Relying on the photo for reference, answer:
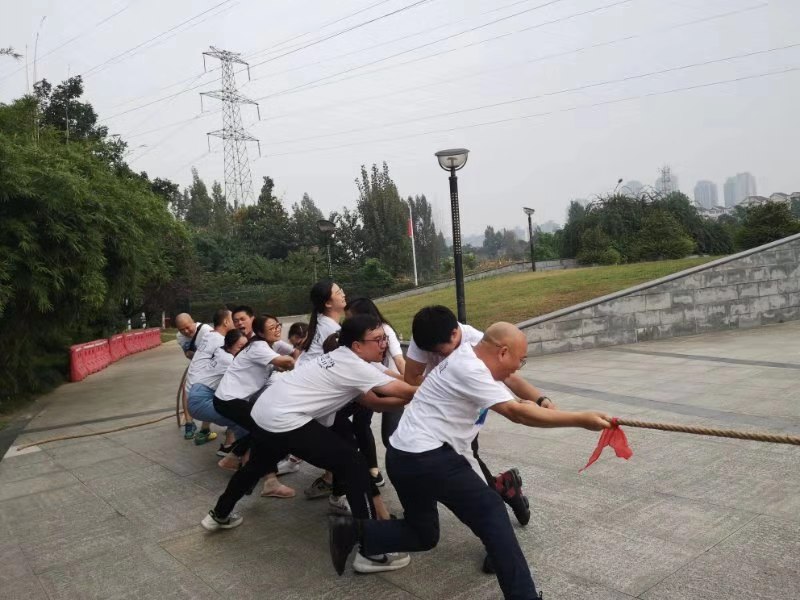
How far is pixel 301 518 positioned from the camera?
4.30 meters

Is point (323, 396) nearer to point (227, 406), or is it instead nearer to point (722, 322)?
point (227, 406)

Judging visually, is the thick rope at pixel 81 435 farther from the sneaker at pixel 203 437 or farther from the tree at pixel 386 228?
the tree at pixel 386 228

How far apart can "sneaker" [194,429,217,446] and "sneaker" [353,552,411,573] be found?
370cm

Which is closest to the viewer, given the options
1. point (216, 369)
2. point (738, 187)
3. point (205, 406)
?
point (205, 406)

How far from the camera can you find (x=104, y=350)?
54.2ft

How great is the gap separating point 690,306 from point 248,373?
1074cm

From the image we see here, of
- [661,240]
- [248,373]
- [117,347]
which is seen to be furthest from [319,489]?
[661,240]

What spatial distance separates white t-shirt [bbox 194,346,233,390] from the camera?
558cm

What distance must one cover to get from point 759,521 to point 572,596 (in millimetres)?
1444

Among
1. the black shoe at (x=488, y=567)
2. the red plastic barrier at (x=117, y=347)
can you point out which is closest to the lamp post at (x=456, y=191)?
the black shoe at (x=488, y=567)

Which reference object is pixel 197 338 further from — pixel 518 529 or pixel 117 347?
pixel 117 347

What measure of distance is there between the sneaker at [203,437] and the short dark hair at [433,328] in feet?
13.6

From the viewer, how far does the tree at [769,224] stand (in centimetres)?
1925

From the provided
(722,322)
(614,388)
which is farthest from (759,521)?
(722,322)
